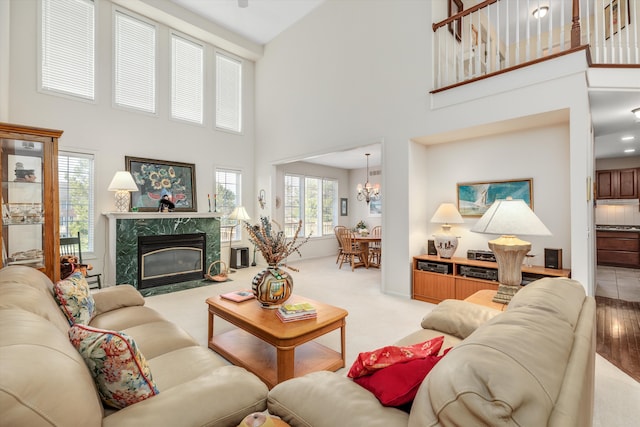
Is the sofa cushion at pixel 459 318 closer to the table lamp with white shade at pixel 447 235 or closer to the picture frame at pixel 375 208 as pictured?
the table lamp with white shade at pixel 447 235

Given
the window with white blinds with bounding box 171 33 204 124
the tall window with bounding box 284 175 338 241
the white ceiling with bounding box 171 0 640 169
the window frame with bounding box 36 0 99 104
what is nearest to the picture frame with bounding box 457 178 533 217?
the white ceiling with bounding box 171 0 640 169

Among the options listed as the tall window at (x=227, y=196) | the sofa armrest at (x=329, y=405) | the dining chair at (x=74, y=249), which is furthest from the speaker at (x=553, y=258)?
the dining chair at (x=74, y=249)

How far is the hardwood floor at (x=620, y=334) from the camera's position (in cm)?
255

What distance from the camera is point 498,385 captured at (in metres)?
0.68

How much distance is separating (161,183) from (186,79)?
7.28ft

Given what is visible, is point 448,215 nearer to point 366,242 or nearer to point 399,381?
point 366,242

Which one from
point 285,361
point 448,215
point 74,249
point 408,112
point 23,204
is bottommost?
point 285,361

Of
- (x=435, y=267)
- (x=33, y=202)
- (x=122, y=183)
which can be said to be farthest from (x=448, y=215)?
(x=122, y=183)

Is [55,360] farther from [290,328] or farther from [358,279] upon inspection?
[358,279]

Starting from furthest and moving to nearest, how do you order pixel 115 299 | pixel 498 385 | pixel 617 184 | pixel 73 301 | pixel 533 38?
pixel 617 184 < pixel 533 38 < pixel 115 299 < pixel 73 301 < pixel 498 385

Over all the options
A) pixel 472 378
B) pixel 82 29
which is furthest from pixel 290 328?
pixel 82 29

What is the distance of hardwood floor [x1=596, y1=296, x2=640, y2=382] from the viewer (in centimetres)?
255

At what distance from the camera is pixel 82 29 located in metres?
4.87

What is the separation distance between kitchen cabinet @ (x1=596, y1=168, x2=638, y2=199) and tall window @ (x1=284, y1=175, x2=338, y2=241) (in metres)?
6.38
